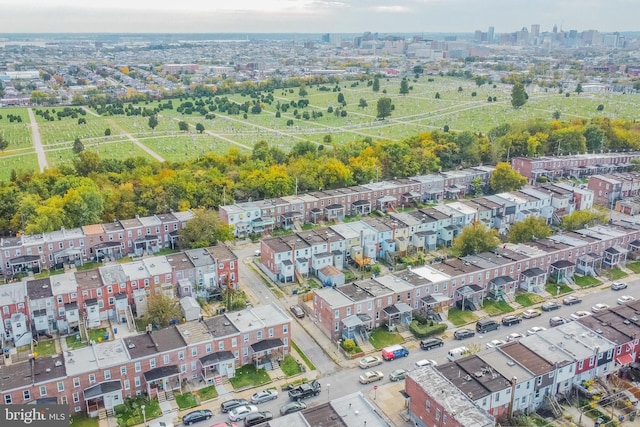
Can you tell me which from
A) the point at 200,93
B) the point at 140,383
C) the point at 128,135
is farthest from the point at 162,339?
the point at 200,93

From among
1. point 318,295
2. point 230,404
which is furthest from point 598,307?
point 230,404

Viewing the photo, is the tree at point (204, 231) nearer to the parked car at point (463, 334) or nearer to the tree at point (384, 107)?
the parked car at point (463, 334)

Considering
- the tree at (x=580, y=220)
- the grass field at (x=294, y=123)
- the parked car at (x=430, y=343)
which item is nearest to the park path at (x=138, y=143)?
the grass field at (x=294, y=123)

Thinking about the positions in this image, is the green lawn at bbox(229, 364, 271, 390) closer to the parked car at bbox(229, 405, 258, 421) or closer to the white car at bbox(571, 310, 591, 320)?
the parked car at bbox(229, 405, 258, 421)

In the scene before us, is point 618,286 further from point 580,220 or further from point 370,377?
point 370,377

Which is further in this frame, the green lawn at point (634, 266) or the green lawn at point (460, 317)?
the green lawn at point (634, 266)

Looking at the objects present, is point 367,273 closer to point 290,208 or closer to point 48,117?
point 290,208
